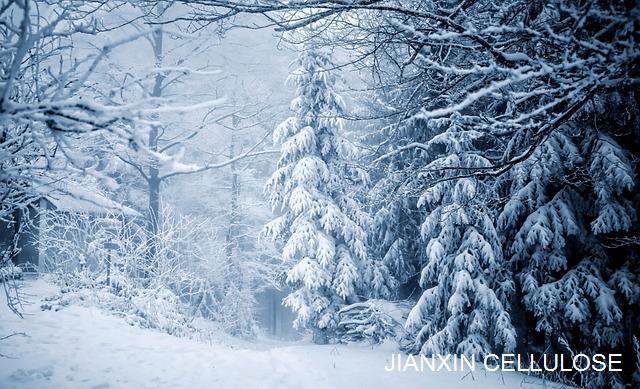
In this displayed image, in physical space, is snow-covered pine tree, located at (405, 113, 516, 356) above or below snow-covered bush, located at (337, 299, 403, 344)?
above

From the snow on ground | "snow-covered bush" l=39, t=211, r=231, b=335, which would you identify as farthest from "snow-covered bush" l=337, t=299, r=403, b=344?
"snow-covered bush" l=39, t=211, r=231, b=335

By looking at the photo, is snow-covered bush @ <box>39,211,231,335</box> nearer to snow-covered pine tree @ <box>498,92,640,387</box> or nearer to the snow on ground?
the snow on ground

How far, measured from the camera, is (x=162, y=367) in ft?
18.9

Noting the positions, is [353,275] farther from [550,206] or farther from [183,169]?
[183,169]

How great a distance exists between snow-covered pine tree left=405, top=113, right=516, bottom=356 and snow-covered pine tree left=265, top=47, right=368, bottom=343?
3.65 meters

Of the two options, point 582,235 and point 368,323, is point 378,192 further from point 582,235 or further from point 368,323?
point 582,235

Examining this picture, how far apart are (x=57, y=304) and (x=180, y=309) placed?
311cm

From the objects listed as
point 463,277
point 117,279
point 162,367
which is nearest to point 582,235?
point 463,277

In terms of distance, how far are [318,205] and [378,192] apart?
2.81 m

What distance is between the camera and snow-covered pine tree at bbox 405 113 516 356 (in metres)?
8.02

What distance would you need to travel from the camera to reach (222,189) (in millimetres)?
22188

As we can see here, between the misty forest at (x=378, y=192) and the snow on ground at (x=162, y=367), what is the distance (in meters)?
0.05

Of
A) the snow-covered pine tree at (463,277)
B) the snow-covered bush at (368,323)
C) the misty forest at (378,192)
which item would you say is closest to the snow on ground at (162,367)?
the misty forest at (378,192)

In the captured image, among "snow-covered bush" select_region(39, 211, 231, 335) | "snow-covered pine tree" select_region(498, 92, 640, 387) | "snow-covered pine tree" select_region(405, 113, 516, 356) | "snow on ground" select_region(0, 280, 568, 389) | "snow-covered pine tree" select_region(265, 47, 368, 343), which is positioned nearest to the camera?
"snow on ground" select_region(0, 280, 568, 389)
